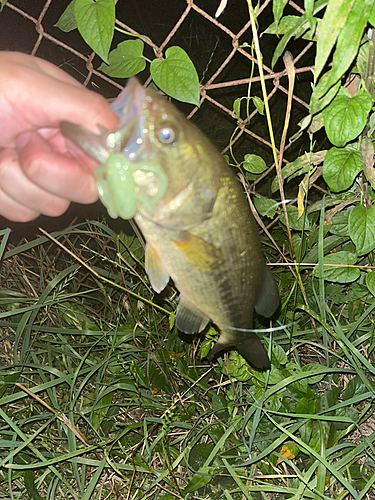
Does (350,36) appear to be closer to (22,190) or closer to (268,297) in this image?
(268,297)

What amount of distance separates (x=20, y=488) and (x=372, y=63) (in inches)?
90.1

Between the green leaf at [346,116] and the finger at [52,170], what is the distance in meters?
0.89

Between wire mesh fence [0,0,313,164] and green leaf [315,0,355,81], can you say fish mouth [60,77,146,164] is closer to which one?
green leaf [315,0,355,81]

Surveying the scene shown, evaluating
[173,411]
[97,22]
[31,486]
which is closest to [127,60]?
[97,22]

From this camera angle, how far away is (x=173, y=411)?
2188 millimetres

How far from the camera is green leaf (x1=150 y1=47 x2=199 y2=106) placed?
1600 millimetres

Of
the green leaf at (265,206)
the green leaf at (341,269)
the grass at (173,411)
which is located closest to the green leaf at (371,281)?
the green leaf at (341,269)

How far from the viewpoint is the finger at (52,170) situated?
1221 millimetres

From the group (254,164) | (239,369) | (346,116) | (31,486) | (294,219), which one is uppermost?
(346,116)

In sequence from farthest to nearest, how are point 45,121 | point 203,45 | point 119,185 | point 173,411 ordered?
point 203,45, point 173,411, point 45,121, point 119,185

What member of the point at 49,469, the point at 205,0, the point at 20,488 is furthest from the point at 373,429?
the point at 205,0

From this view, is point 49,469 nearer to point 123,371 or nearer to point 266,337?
point 123,371

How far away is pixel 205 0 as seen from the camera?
4.75 metres

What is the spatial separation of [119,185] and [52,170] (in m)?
0.33
